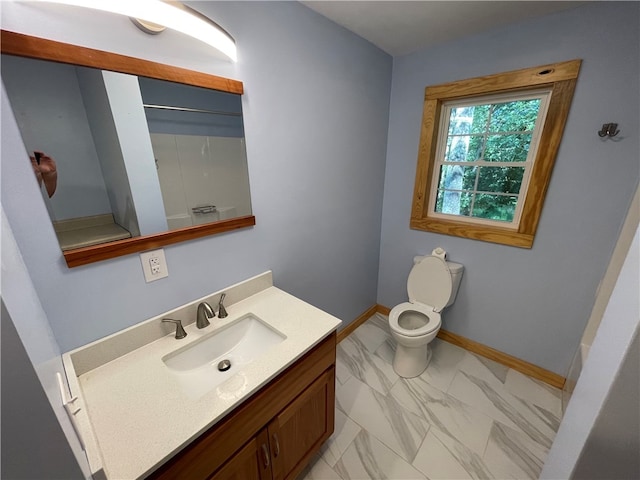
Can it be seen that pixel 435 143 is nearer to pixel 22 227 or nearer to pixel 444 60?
pixel 444 60

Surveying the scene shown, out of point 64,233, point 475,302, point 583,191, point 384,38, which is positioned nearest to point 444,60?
point 384,38

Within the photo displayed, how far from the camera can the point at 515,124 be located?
5.72 ft

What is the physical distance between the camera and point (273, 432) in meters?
0.99

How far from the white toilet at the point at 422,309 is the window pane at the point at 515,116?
971 millimetres

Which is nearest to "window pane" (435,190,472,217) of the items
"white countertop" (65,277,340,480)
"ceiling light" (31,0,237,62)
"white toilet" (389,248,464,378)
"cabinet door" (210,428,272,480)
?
"white toilet" (389,248,464,378)

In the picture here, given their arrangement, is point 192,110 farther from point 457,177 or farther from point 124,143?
point 457,177

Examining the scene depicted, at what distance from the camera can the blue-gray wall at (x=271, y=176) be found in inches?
31.5

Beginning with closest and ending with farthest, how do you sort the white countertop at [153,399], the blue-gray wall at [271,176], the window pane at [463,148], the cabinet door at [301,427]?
1. the white countertop at [153,399]
2. the blue-gray wall at [271,176]
3. the cabinet door at [301,427]
4. the window pane at [463,148]

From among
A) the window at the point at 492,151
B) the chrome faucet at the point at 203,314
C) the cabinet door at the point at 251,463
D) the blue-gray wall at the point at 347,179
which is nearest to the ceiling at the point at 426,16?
the blue-gray wall at the point at 347,179

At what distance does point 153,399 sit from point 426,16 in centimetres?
223

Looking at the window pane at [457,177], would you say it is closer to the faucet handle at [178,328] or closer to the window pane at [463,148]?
the window pane at [463,148]

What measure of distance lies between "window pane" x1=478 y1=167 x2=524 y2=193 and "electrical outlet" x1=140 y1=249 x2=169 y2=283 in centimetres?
215

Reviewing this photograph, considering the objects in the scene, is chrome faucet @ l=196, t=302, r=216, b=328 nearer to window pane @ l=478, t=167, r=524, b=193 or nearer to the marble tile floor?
the marble tile floor

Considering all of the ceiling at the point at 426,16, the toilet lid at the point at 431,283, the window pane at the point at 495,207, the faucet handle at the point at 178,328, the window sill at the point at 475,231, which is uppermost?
the ceiling at the point at 426,16
